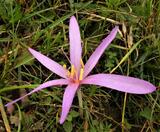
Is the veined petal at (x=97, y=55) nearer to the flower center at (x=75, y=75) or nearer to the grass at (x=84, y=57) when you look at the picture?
the flower center at (x=75, y=75)

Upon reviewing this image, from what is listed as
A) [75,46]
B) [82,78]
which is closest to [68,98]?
[82,78]


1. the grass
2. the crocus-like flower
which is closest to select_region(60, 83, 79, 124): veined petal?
the crocus-like flower

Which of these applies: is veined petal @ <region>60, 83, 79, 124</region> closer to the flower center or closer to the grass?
the flower center

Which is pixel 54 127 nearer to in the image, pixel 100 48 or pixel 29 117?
pixel 29 117

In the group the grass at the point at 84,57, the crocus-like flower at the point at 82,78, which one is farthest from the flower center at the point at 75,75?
the grass at the point at 84,57

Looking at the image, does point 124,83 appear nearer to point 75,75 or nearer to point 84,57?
point 75,75

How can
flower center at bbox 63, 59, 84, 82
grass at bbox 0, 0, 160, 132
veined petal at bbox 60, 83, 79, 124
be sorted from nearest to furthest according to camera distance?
veined petal at bbox 60, 83, 79, 124 < flower center at bbox 63, 59, 84, 82 < grass at bbox 0, 0, 160, 132
